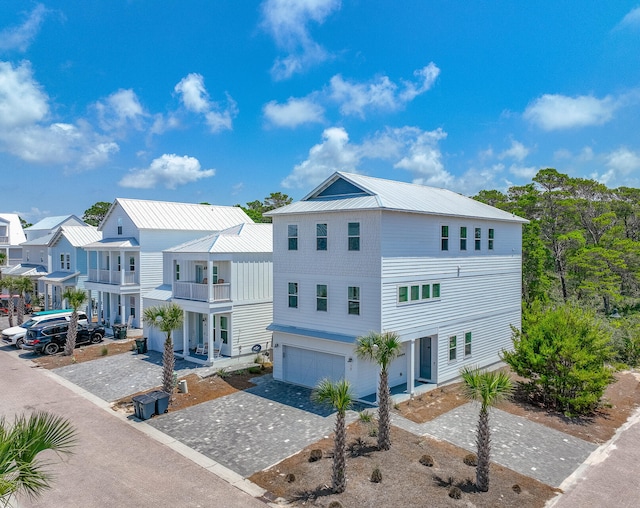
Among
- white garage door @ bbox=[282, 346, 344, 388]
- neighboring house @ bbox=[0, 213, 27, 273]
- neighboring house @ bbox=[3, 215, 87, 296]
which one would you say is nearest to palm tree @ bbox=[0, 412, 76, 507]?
white garage door @ bbox=[282, 346, 344, 388]

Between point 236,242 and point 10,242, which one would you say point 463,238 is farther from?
point 10,242

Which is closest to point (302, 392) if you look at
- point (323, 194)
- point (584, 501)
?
point (323, 194)

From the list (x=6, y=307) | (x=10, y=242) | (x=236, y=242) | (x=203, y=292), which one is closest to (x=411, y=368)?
(x=203, y=292)

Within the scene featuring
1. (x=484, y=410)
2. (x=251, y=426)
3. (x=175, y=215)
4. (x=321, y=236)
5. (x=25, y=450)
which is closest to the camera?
(x=25, y=450)

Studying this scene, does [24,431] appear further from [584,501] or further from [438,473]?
[584,501]

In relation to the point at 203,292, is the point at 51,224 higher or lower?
higher

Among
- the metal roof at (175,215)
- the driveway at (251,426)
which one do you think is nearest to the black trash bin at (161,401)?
the driveway at (251,426)
